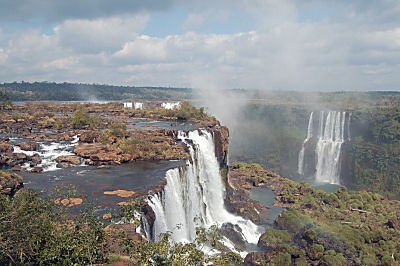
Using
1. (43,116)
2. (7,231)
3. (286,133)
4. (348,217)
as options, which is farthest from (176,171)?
(286,133)

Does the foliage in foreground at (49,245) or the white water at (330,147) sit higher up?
the foliage in foreground at (49,245)

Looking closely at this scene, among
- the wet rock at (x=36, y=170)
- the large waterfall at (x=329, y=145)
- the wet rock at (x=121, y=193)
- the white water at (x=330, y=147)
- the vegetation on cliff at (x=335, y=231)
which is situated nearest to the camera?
→ the wet rock at (x=121, y=193)

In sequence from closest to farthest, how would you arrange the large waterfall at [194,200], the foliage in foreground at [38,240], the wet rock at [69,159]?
the foliage in foreground at [38,240]
the large waterfall at [194,200]
the wet rock at [69,159]

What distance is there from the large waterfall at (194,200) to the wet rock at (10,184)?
7139 mm

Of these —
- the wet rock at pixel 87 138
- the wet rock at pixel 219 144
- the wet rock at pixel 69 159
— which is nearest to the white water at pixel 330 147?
the wet rock at pixel 219 144

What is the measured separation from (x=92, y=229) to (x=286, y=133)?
70.8 metres

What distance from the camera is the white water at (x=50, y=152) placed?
67.7 ft

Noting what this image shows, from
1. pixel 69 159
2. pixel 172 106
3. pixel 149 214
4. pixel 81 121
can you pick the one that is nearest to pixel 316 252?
pixel 149 214

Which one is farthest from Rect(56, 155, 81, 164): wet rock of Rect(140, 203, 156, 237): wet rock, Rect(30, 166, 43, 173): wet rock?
Rect(140, 203, 156, 237): wet rock

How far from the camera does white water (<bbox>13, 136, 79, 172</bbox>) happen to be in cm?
2064

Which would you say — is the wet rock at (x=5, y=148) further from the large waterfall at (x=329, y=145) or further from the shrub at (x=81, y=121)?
the large waterfall at (x=329, y=145)

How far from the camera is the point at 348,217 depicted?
31094 millimetres

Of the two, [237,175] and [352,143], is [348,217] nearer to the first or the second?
[237,175]

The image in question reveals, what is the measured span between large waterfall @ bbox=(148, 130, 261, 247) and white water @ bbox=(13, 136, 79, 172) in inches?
337
